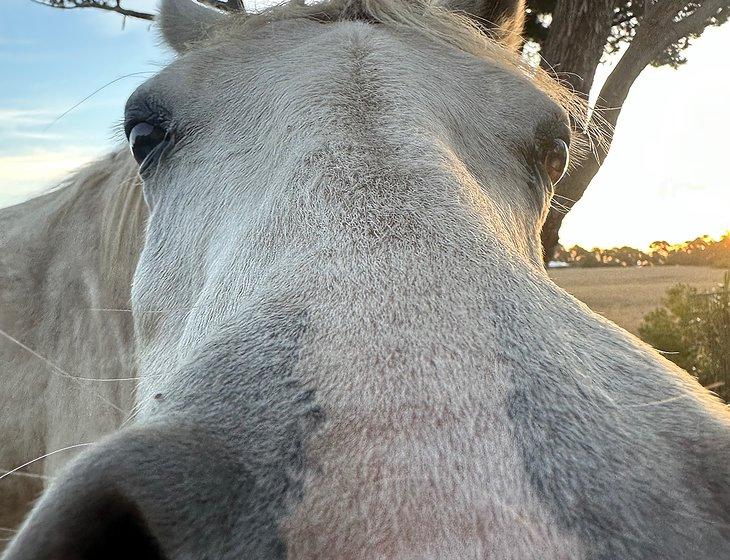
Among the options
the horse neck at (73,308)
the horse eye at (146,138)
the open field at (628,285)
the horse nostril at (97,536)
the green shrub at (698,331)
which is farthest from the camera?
the open field at (628,285)

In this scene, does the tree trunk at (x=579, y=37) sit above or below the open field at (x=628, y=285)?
above

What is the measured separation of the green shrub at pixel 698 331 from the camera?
29.6 ft

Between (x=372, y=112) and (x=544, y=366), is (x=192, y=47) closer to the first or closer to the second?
(x=372, y=112)

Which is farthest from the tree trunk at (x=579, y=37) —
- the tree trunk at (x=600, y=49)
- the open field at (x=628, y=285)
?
the open field at (x=628, y=285)

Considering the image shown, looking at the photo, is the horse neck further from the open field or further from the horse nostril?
the open field

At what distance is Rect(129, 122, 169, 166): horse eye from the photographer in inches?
86.8

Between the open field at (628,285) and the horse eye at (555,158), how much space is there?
9.92 meters

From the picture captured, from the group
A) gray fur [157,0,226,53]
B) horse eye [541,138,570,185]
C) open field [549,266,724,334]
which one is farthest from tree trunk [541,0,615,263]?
open field [549,266,724,334]

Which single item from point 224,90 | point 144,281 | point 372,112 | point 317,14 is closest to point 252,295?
point 372,112

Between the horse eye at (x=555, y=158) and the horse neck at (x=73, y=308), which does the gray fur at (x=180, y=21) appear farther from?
the horse eye at (x=555, y=158)

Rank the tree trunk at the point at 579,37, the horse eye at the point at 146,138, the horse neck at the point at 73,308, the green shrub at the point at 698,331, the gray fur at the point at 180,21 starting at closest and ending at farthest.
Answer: the horse eye at the point at 146,138
the gray fur at the point at 180,21
the horse neck at the point at 73,308
the tree trunk at the point at 579,37
the green shrub at the point at 698,331

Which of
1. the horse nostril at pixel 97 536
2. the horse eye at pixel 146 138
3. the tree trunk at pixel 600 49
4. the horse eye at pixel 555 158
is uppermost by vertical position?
the tree trunk at pixel 600 49

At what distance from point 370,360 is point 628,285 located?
19.4 metres

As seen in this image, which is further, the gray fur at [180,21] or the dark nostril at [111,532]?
the gray fur at [180,21]
